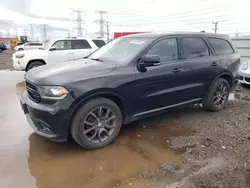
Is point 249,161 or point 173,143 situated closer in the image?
point 249,161

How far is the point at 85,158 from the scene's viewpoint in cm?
340

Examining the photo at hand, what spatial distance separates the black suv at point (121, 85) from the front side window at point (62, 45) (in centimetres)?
576

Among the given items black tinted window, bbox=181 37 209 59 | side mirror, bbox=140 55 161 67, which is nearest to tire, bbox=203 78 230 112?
black tinted window, bbox=181 37 209 59

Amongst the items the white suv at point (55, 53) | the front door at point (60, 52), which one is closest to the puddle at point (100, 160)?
the white suv at point (55, 53)

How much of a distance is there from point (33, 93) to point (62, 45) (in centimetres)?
697

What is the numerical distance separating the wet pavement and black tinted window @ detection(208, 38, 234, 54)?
6.30 feet

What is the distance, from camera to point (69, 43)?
33.4 feet

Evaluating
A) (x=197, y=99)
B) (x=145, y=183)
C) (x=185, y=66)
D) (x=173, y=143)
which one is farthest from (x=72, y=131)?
(x=197, y=99)

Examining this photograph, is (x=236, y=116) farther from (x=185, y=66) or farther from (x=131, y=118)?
(x=131, y=118)

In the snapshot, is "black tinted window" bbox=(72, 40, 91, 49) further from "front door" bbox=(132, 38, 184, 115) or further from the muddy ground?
"front door" bbox=(132, 38, 184, 115)

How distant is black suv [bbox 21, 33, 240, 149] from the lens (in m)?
3.30

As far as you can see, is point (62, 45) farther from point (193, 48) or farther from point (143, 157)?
point (143, 157)

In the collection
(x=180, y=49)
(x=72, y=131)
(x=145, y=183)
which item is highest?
(x=180, y=49)

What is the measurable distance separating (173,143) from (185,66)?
1453 millimetres
